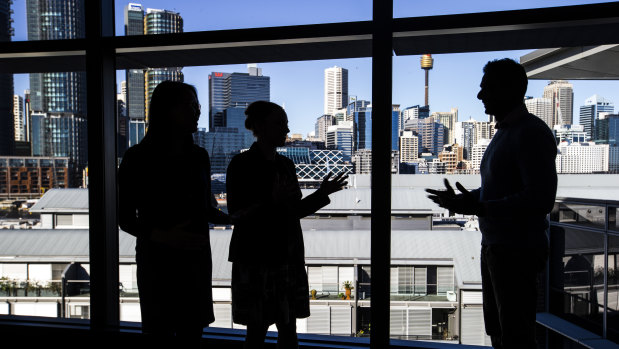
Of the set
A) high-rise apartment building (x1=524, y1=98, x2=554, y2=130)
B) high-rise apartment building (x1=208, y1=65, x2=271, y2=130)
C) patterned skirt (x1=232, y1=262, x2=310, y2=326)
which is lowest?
patterned skirt (x1=232, y1=262, x2=310, y2=326)

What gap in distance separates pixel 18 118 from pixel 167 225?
84.7 inches

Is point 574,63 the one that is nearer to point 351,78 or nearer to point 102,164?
point 351,78

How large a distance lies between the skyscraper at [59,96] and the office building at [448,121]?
81.4 inches

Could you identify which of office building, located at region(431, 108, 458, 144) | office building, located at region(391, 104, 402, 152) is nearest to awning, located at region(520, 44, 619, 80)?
office building, located at region(431, 108, 458, 144)

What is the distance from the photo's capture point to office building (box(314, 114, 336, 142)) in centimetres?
227

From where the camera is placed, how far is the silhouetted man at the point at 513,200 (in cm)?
129

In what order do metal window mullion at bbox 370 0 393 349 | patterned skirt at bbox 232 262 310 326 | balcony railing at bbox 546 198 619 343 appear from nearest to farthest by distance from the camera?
patterned skirt at bbox 232 262 310 326
metal window mullion at bbox 370 0 393 349
balcony railing at bbox 546 198 619 343

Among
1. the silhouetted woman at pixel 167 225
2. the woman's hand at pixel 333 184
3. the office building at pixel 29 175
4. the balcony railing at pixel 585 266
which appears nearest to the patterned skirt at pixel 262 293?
the silhouetted woman at pixel 167 225

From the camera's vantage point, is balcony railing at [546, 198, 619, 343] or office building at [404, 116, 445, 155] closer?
office building at [404, 116, 445, 155]

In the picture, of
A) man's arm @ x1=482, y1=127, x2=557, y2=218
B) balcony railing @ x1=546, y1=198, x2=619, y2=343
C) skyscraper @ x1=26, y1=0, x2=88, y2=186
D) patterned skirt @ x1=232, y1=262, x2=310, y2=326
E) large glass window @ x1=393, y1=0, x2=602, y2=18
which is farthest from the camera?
balcony railing @ x1=546, y1=198, x2=619, y2=343

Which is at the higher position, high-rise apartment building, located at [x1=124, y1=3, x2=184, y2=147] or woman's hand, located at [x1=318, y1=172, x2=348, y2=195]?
high-rise apartment building, located at [x1=124, y1=3, x2=184, y2=147]

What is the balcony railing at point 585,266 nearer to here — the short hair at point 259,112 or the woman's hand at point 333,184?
the woman's hand at point 333,184

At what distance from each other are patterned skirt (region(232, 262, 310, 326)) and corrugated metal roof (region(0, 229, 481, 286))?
6.0 inches

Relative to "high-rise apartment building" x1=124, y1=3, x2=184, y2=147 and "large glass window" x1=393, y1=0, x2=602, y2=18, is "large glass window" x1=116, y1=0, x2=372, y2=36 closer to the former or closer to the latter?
"high-rise apartment building" x1=124, y1=3, x2=184, y2=147
